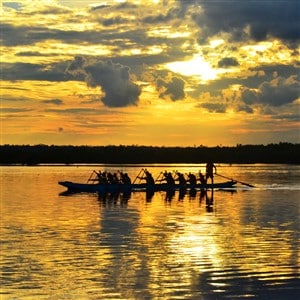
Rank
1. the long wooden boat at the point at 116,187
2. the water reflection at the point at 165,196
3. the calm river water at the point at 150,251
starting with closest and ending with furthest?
1. the calm river water at the point at 150,251
2. the water reflection at the point at 165,196
3. the long wooden boat at the point at 116,187

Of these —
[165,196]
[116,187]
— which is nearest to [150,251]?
[165,196]

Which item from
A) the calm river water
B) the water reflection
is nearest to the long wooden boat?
the water reflection

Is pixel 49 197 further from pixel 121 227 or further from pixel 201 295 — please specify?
pixel 201 295

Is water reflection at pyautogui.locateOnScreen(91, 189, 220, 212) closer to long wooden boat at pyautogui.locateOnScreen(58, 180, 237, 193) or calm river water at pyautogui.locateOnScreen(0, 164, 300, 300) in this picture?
long wooden boat at pyautogui.locateOnScreen(58, 180, 237, 193)

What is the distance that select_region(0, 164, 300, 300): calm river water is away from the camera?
16.8 m

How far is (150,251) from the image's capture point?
72.8 ft

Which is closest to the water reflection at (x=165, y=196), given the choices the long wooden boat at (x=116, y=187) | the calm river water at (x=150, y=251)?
the long wooden boat at (x=116, y=187)

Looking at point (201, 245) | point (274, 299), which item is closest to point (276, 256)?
point (201, 245)

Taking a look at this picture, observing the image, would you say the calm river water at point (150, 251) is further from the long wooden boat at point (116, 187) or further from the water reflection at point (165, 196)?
the long wooden boat at point (116, 187)

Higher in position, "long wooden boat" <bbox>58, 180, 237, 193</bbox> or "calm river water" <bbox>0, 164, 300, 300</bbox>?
"long wooden boat" <bbox>58, 180, 237, 193</bbox>

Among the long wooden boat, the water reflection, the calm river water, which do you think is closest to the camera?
the calm river water

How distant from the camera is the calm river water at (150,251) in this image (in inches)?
660

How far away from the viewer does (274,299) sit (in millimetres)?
15586

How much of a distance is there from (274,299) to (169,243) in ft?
28.5
